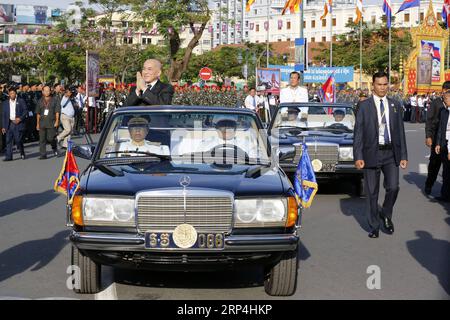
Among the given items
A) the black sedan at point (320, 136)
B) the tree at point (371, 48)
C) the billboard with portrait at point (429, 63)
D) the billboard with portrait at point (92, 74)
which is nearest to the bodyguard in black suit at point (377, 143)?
the black sedan at point (320, 136)

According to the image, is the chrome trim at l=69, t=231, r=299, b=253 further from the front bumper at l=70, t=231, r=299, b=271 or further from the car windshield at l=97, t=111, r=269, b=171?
the car windshield at l=97, t=111, r=269, b=171

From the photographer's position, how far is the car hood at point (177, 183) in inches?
251

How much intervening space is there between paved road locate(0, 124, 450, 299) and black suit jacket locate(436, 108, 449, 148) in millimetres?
967

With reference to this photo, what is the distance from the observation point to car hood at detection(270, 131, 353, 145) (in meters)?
13.4

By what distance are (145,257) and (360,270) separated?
2.43 meters

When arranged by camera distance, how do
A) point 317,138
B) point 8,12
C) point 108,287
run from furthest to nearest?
point 8,12, point 317,138, point 108,287

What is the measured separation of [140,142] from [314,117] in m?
7.21

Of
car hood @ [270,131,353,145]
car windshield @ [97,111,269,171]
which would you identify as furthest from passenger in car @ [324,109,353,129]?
car windshield @ [97,111,269,171]

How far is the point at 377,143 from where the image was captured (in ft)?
32.1

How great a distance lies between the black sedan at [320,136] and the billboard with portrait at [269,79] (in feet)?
79.6

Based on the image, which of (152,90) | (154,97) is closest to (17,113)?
(152,90)

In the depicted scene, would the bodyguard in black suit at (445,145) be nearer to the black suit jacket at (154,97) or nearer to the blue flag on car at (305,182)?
the black suit jacket at (154,97)

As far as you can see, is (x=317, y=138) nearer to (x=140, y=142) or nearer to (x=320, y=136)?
(x=320, y=136)

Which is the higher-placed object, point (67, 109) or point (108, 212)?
point (67, 109)
